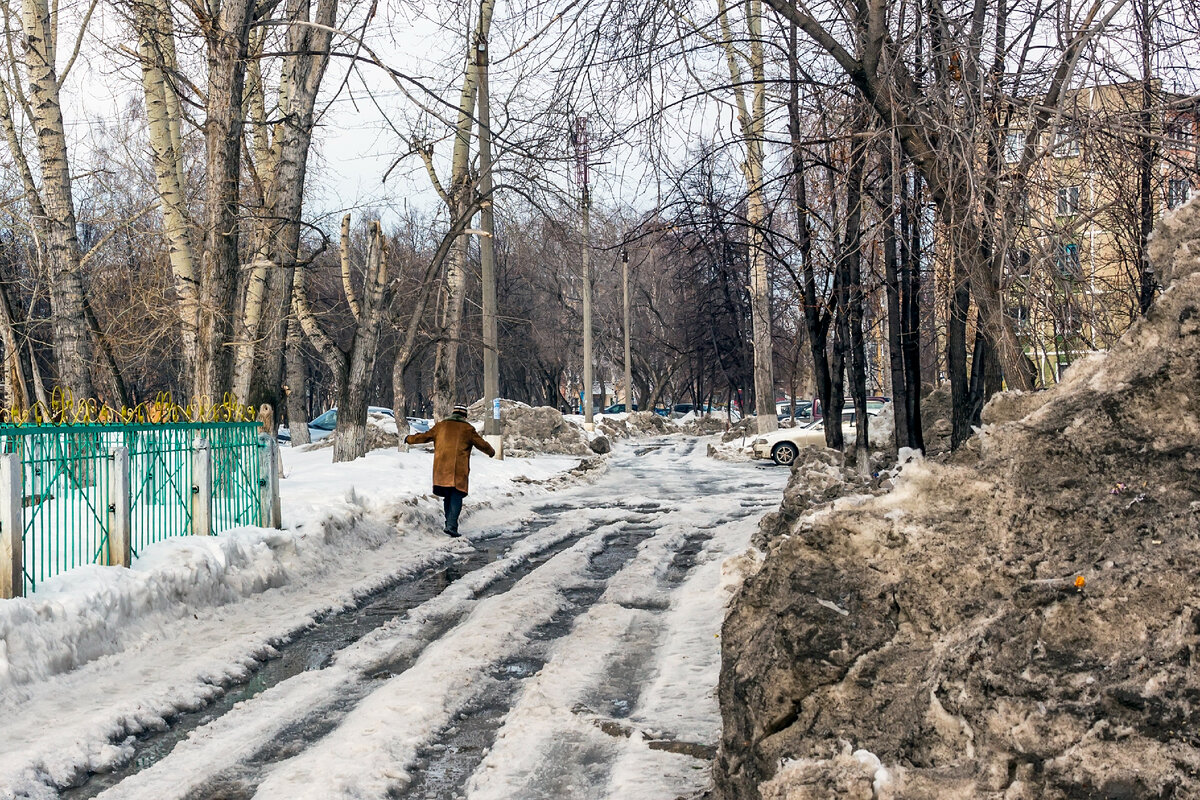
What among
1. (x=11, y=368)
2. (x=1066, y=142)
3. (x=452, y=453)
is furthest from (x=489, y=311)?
(x=1066, y=142)

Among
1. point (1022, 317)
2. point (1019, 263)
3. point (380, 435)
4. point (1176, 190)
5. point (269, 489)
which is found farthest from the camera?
point (380, 435)

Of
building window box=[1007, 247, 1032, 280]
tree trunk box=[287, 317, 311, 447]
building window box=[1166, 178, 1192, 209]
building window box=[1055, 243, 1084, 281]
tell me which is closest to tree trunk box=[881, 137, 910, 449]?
building window box=[1166, 178, 1192, 209]

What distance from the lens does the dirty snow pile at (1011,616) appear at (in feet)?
9.67

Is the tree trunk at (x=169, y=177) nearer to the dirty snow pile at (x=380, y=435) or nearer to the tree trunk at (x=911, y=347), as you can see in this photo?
the tree trunk at (x=911, y=347)

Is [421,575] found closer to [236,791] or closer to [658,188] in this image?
[658,188]

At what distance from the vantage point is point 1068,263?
707cm

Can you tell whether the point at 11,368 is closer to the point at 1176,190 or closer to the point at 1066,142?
the point at 1066,142

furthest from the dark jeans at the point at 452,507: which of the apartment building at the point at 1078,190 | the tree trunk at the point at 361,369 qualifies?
the apartment building at the point at 1078,190

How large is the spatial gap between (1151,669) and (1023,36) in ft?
21.8

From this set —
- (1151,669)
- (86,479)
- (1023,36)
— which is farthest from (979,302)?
(86,479)

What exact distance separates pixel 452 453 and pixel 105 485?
223 inches

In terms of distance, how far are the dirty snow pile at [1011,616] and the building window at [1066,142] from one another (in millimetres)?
2253

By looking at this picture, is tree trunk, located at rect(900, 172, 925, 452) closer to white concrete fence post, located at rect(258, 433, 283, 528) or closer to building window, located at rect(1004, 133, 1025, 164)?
building window, located at rect(1004, 133, 1025, 164)

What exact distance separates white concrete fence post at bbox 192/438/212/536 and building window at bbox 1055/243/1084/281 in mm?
7114
